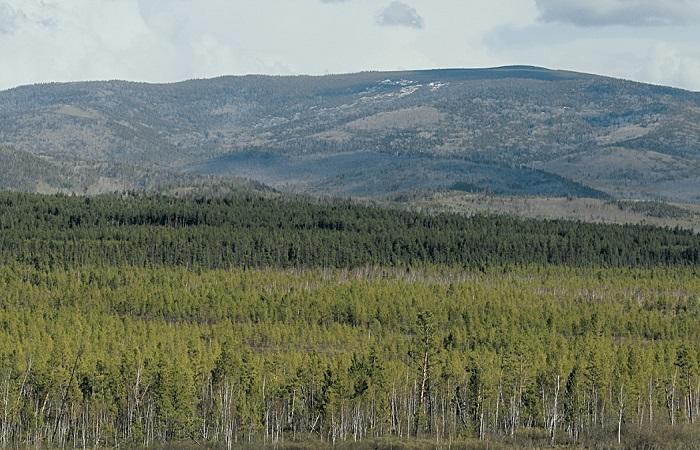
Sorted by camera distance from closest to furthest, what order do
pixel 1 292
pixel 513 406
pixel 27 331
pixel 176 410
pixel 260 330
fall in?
pixel 176 410 → pixel 513 406 → pixel 27 331 → pixel 260 330 → pixel 1 292

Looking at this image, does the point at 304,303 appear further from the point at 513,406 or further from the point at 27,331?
the point at 513,406

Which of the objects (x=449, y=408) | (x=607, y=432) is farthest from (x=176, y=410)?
(x=607, y=432)

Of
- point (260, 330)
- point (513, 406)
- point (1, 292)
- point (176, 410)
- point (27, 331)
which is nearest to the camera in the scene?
point (176, 410)

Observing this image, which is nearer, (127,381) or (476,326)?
(127,381)

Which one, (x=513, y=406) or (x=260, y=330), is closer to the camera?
(x=513, y=406)

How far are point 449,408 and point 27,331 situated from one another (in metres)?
62.2

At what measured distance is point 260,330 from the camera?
167500 millimetres

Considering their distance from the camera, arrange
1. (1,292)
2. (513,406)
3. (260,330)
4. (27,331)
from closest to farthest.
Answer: (513,406)
(27,331)
(260,330)
(1,292)

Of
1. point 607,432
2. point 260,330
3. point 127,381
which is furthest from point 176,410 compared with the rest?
point 260,330

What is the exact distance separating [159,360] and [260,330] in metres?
50.7

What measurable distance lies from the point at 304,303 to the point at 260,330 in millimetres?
23832

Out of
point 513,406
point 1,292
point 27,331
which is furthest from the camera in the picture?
point 1,292

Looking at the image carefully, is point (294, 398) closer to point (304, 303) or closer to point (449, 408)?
point (449, 408)

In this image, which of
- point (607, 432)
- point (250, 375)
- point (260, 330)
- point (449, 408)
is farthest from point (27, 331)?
point (607, 432)
